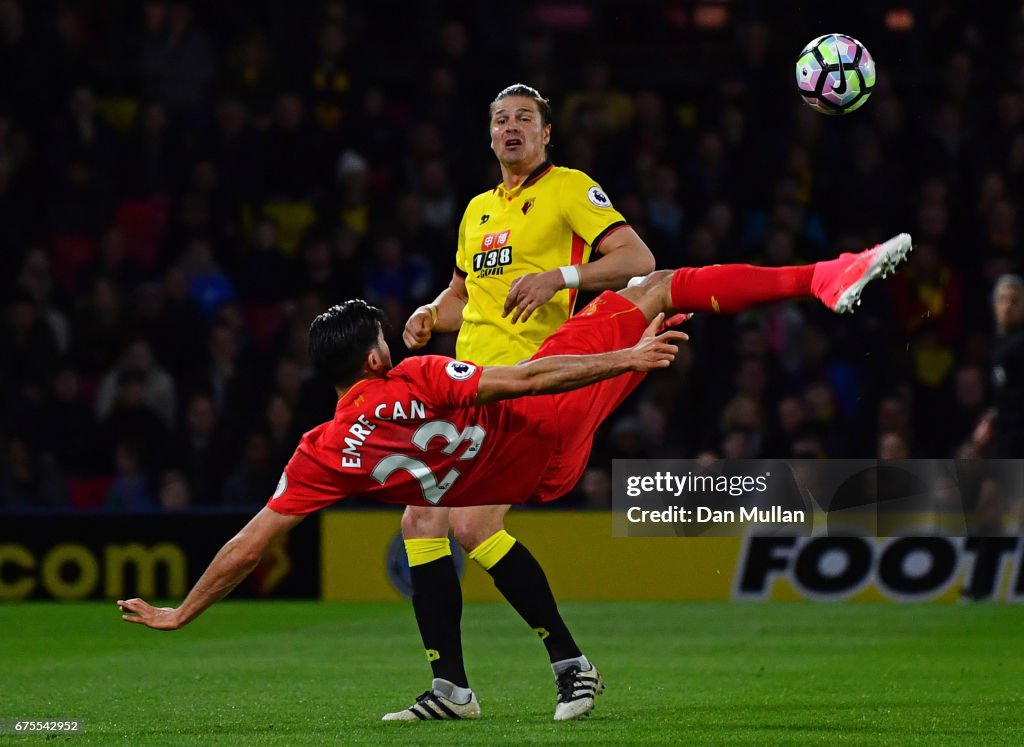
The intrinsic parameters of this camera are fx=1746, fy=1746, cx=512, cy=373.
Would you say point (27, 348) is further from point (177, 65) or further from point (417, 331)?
point (417, 331)

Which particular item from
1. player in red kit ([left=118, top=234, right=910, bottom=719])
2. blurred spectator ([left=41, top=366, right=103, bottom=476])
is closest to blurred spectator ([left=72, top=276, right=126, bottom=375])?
blurred spectator ([left=41, top=366, right=103, bottom=476])

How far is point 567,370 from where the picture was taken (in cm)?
552

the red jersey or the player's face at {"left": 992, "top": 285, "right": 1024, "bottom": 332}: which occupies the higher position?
the player's face at {"left": 992, "top": 285, "right": 1024, "bottom": 332}

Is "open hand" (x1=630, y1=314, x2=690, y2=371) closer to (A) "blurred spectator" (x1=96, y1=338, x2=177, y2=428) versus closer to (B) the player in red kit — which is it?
(B) the player in red kit

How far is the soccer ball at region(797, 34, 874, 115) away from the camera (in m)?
7.75

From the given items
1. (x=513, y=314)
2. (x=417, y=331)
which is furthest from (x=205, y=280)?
(x=513, y=314)

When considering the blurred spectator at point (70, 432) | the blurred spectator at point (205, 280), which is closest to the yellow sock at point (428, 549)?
the blurred spectator at point (70, 432)

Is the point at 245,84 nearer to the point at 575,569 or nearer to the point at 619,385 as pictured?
the point at 575,569

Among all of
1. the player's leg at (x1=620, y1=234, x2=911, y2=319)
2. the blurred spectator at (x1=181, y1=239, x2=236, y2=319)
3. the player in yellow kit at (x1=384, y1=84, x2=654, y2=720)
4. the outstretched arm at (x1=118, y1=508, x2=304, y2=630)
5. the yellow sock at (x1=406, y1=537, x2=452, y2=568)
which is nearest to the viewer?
the outstretched arm at (x1=118, y1=508, x2=304, y2=630)

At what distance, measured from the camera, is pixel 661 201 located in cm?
1296

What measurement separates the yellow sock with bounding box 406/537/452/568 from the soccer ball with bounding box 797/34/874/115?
279 centimetres

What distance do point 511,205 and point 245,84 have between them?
756cm

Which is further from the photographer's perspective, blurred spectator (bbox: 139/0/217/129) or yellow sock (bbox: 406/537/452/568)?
blurred spectator (bbox: 139/0/217/129)

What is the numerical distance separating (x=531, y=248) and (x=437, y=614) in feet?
4.59
